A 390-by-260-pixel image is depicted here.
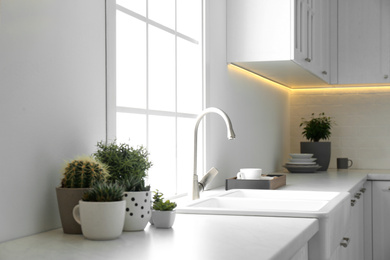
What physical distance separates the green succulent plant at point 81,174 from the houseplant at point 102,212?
9 centimetres

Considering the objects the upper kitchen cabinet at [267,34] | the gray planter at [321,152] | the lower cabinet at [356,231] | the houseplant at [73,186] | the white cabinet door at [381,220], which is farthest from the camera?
the gray planter at [321,152]

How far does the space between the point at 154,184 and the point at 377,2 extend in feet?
9.69

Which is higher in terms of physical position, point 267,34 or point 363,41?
point 363,41

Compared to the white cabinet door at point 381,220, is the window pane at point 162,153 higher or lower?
higher

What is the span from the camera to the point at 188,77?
2898 millimetres

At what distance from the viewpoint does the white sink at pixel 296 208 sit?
1887 millimetres

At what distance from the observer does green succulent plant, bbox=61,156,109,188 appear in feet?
5.05

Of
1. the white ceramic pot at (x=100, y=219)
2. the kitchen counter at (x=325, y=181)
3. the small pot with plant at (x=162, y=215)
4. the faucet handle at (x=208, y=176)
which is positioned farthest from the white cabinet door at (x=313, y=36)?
the white ceramic pot at (x=100, y=219)

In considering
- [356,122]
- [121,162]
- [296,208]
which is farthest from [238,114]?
[121,162]

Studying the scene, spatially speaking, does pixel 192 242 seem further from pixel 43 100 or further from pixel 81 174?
pixel 43 100

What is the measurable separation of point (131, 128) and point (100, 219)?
91cm

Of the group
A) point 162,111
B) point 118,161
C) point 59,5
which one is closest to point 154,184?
point 162,111

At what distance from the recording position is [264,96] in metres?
4.20

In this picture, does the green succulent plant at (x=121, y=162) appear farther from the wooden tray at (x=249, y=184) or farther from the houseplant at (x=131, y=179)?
the wooden tray at (x=249, y=184)
